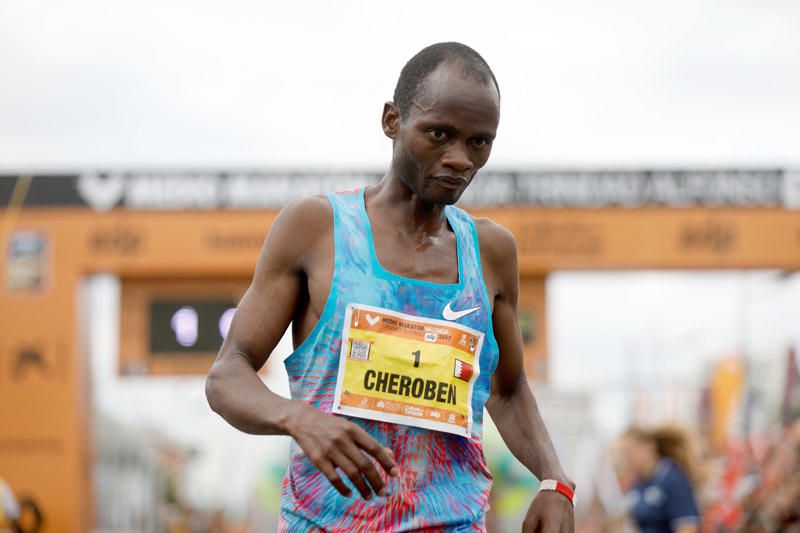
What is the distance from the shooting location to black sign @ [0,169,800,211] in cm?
1617

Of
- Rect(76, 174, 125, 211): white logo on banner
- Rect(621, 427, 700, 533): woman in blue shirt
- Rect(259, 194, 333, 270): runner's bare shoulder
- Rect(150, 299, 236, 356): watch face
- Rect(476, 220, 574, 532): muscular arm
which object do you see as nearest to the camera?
Rect(259, 194, 333, 270): runner's bare shoulder

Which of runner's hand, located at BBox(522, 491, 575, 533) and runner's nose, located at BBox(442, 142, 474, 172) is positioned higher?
runner's nose, located at BBox(442, 142, 474, 172)

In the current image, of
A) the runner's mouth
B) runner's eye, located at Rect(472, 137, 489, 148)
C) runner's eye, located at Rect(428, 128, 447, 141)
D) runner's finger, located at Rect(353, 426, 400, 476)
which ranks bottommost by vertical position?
runner's finger, located at Rect(353, 426, 400, 476)

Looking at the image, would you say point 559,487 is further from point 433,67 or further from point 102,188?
point 102,188

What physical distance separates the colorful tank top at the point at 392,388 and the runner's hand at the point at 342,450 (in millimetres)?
254

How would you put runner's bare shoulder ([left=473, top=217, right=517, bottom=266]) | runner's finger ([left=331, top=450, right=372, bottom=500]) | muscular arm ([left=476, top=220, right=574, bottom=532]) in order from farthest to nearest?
runner's bare shoulder ([left=473, top=217, right=517, bottom=266]) → muscular arm ([left=476, top=220, right=574, bottom=532]) → runner's finger ([left=331, top=450, right=372, bottom=500])

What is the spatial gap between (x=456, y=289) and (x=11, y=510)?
12.8 m

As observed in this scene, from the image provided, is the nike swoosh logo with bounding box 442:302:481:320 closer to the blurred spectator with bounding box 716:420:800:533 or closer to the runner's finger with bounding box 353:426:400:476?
the runner's finger with bounding box 353:426:400:476

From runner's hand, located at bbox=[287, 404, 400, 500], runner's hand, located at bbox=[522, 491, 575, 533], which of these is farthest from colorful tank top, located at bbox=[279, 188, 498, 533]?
runner's hand, located at bbox=[287, 404, 400, 500]

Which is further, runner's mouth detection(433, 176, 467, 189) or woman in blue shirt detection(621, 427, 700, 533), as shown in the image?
woman in blue shirt detection(621, 427, 700, 533)

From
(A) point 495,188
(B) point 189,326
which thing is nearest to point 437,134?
(A) point 495,188

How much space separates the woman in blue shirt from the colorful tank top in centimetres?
509

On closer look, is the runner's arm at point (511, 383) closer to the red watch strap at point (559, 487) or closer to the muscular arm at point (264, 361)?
the red watch strap at point (559, 487)

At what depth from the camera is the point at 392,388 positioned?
256 cm
